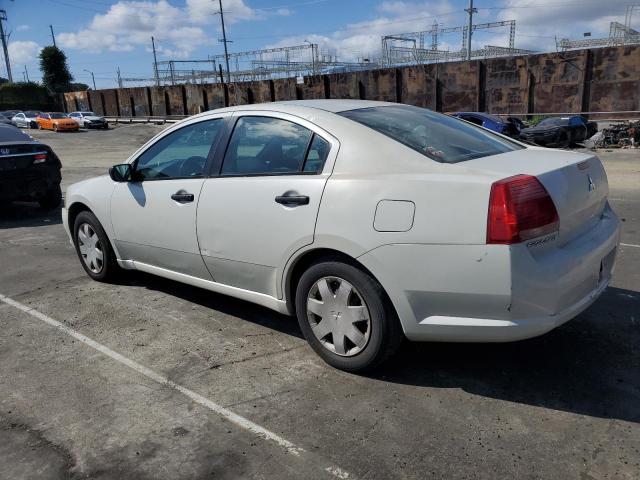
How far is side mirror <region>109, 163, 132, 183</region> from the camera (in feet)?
14.9

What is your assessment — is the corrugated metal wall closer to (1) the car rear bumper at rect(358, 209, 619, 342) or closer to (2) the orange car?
(2) the orange car

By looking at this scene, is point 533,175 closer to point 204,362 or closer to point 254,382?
point 254,382

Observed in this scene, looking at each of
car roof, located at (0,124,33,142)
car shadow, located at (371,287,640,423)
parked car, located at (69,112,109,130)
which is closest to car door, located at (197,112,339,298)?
car shadow, located at (371,287,640,423)

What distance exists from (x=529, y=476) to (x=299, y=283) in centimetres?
164

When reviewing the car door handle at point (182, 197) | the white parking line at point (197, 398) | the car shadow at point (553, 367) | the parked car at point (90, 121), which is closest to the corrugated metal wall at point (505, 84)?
the parked car at point (90, 121)

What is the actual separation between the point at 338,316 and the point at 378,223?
0.66 m

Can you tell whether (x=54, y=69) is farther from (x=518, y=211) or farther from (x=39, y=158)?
(x=518, y=211)

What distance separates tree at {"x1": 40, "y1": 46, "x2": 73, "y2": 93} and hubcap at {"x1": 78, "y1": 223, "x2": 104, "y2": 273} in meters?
76.3

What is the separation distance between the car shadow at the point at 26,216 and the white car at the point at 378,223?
5.22 meters

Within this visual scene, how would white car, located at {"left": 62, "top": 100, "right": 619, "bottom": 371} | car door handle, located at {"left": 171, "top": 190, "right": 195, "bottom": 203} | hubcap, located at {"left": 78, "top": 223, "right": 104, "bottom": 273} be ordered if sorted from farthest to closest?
hubcap, located at {"left": 78, "top": 223, "right": 104, "bottom": 273}
car door handle, located at {"left": 171, "top": 190, "right": 195, "bottom": 203}
white car, located at {"left": 62, "top": 100, "right": 619, "bottom": 371}

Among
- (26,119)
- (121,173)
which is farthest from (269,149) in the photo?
(26,119)

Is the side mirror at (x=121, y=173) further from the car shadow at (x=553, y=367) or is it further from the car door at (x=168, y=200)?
the car shadow at (x=553, y=367)

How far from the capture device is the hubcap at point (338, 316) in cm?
320

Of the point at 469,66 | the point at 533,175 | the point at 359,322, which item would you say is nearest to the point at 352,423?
the point at 359,322
